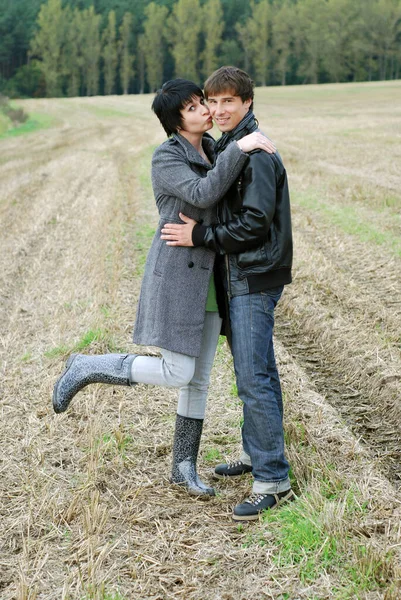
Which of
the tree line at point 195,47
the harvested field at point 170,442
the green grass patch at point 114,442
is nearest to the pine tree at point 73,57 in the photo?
the tree line at point 195,47

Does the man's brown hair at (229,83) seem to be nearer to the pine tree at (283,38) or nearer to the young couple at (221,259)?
the young couple at (221,259)

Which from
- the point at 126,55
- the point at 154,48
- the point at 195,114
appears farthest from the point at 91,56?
the point at 195,114

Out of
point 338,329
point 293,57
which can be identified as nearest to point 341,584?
point 338,329

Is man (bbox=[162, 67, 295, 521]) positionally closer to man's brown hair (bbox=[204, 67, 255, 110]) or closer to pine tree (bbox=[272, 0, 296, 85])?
man's brown hair (bbox=[204, 67, 255, 110])

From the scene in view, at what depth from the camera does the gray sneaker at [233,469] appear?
13.3ft

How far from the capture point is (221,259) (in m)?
3.75

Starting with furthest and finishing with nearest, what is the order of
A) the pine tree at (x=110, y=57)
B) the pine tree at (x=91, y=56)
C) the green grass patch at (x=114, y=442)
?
the pine tree at (x=110, y=57)
the pine tree at (x=91, y=56)
the green grass patch at (x=114, y=442)

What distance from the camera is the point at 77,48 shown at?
80.8 meters

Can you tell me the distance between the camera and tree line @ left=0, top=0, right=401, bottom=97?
77.1m

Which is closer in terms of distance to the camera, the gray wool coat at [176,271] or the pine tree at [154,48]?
the gray wool coat at [176,271]

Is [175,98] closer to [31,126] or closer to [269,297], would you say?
[269,297]

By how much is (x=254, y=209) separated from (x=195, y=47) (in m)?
82.6

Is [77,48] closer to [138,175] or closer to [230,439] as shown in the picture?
[138,175]

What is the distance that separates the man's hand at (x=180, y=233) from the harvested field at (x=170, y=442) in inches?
51.7
